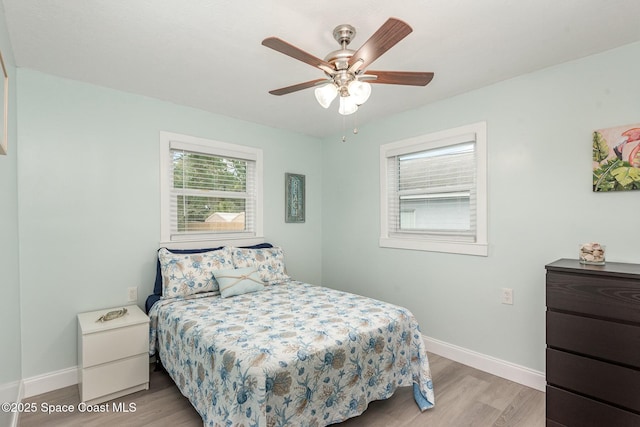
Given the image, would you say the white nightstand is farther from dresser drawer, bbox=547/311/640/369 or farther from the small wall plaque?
dresser drawer, bbox=547/311/640/369

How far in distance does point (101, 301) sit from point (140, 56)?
1.94 m

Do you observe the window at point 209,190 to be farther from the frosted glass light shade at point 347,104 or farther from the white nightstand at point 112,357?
the frosted glass light shade at point 347,104

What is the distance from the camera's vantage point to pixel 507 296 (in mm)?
2574

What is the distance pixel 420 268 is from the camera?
316 cm

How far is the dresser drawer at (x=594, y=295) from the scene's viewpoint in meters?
1.70

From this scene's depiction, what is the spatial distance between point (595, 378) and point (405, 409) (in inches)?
43.9

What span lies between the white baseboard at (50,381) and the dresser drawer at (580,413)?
338 centimetres

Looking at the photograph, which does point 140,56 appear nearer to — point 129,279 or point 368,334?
point 129,279

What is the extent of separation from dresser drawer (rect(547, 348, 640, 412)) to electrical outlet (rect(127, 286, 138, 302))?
3.15m

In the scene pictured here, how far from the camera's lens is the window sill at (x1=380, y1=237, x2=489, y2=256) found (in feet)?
8.98

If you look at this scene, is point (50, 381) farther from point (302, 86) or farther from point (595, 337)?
point (595, 337)

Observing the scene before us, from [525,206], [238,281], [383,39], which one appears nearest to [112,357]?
[238,281]

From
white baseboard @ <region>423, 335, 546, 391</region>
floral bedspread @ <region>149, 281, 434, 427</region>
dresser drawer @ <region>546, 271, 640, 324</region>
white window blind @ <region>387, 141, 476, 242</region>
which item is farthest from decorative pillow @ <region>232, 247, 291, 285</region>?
dresser drawer @ <region>546, 271, 640, 324</region>

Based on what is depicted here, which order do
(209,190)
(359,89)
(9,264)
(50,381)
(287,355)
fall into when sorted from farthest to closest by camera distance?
(209,190)
(50,381)
(9,264)
(359,89)
(287,355)
